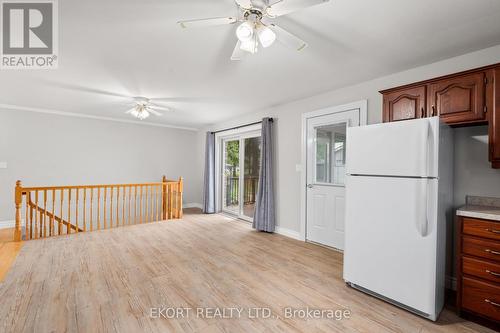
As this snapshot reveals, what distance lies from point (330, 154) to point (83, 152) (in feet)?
18.0

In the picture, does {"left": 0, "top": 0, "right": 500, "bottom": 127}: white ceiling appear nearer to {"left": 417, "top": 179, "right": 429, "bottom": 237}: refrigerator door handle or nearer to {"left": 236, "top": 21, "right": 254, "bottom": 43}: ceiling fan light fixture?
{"left": 236, "top": 21, "right": 254, "bottom": 43}: ceiling fan light fixture

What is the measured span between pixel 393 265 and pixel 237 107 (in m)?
3.57

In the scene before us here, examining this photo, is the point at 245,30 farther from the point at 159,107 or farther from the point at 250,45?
the point at 159,107

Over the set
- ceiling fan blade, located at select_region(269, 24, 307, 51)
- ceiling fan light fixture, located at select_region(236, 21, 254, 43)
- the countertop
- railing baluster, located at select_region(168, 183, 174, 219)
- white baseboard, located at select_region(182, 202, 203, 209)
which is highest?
ceiling fan blade, located at select_region(269, 24, 307, 51)

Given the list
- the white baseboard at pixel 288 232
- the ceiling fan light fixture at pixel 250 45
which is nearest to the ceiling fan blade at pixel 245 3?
the ceiling fan light fixture at pixel 250 45

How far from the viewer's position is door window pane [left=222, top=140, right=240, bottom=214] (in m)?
5.74

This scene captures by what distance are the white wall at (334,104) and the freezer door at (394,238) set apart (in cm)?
86

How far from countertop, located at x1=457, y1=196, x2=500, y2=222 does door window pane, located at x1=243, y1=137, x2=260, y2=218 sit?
3.57 metres

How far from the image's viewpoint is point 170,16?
177 cm

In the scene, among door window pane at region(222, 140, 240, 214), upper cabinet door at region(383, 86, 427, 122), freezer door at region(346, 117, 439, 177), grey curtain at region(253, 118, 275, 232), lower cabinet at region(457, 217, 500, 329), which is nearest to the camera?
lower cabinet at region(457, 217, 500, 329)

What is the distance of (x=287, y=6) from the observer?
1388mm

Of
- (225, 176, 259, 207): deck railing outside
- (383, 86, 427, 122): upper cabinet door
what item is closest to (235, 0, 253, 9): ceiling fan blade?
(383, 86, 427, 122): upper cabinet door

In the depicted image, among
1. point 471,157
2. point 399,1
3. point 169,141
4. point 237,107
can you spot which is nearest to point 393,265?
point 471,157

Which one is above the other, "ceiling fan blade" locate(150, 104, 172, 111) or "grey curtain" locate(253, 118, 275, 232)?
"ceiling fan blade" locate(150, 104, 172, 111)
